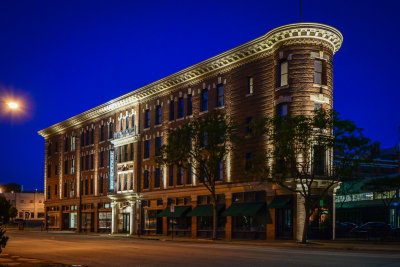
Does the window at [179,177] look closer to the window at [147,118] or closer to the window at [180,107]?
the window at [180,107]

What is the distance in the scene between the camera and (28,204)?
144250 millimetres

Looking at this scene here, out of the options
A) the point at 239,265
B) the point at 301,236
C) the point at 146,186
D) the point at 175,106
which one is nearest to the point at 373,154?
the point at 301,236

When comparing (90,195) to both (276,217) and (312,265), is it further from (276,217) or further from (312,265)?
(312,265)

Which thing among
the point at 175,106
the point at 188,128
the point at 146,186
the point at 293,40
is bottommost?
the point at 146,186

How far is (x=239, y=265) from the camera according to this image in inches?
717

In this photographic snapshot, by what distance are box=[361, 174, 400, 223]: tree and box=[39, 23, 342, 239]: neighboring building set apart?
22299mm

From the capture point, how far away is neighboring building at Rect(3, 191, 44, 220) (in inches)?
5615

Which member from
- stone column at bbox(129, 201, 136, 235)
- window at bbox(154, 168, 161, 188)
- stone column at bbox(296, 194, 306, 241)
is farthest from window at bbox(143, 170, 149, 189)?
stone column at bbox(296, 194, 306, 241)

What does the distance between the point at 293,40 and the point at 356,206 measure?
38.7 meters

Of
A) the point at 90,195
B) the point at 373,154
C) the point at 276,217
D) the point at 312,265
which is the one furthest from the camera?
the point at 90,195

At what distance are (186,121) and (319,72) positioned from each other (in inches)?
627

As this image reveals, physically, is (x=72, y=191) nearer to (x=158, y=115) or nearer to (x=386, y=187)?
(x=158, y=115)

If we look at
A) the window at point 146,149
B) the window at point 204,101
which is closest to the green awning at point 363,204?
the window at point 204,101

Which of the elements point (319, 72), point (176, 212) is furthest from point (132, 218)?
point (319, 72)
